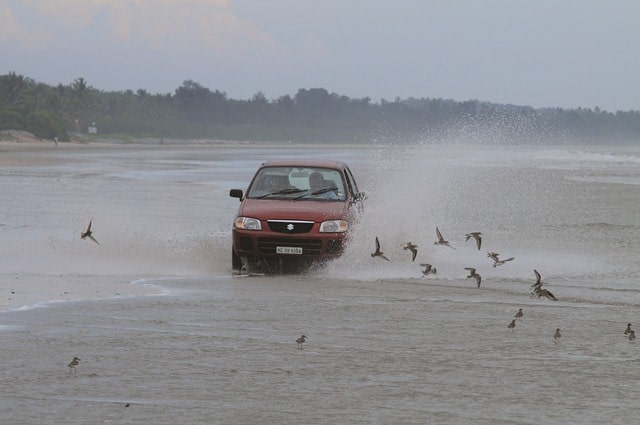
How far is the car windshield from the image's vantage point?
1603 cm

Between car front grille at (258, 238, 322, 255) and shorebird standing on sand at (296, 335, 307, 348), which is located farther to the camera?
car front grille at (258, 238, 322, 255)

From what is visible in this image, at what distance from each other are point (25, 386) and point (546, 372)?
11.4 feet

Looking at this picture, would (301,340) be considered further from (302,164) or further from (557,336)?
(302,164)

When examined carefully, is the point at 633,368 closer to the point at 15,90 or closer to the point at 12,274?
the point at 12,274

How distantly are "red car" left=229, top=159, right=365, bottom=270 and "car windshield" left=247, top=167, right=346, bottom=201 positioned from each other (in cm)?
1

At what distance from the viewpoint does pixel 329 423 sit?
22.3 feet

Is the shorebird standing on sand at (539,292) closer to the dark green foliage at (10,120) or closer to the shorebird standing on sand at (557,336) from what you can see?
the shorebird standing on sand at (557,336)

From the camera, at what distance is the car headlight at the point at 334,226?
15102 mm

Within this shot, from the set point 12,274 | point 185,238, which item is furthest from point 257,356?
point 185,238

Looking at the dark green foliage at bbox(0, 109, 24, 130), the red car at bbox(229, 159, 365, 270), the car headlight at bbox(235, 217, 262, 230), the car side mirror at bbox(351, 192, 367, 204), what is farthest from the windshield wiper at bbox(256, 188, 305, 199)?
the dark green foliage at bbox(0, 109, 24, 130)

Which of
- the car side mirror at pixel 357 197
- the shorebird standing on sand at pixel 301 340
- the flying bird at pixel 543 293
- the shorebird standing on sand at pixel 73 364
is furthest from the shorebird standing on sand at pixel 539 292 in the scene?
the shorebird standing on sand at pixel 73 364

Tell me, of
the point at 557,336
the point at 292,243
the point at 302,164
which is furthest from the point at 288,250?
the point at 557,336

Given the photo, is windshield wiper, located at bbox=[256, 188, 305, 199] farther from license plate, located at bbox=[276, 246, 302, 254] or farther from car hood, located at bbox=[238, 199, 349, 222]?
license plate, located at bbox=[276, 246, 302, 254]

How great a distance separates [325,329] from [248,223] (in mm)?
5019
